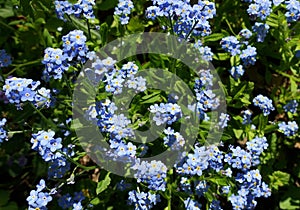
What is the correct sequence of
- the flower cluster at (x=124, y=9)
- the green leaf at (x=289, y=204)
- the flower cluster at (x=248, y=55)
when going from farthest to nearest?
the green leaf at (x=289, y=204), the flower cluster at (x=248, y=55), the flower cluster at (x=124, y=9)

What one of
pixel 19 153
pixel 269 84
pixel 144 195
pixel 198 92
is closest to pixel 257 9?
pixel 198 92

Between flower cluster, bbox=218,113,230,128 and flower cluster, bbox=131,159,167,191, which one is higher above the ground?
flower cluster, bbox=218,113,230,128

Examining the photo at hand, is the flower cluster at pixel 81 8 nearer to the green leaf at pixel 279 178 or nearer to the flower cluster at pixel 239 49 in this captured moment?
the flower cluster at pixel 239 49

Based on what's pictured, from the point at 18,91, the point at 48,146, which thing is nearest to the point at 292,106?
the point at 48,146

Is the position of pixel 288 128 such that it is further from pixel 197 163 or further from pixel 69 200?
pixel 69 200

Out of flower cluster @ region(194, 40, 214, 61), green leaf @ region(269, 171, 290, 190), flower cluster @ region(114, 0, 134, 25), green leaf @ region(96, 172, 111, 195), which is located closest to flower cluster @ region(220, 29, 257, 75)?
flower cluster @ region(194, 40, 214, 61)

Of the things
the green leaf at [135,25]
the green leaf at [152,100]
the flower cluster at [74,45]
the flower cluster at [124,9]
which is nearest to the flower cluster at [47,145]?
the flower cluster at [74,45]

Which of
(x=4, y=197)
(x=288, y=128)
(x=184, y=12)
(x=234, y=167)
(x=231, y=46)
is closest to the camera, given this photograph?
(x=184, y=12)

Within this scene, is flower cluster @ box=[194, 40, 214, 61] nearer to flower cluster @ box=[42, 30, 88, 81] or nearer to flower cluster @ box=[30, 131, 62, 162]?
flower cluster @ box=[42, 30, 88, 81]

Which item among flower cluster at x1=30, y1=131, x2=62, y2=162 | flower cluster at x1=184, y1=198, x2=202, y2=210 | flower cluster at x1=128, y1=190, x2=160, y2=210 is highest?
flower cluster at x1=30, y1=131, x2=62, y2=162
